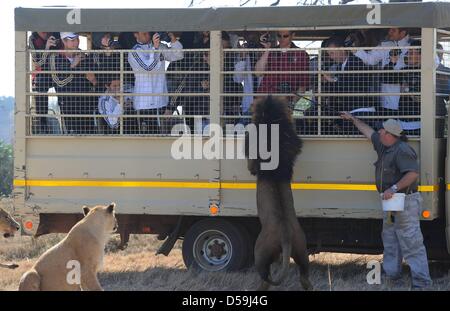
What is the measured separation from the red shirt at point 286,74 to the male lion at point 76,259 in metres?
2.33

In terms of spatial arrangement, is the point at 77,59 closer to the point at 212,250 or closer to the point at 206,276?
the point at 212,250

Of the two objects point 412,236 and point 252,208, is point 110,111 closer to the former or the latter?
point 252,208

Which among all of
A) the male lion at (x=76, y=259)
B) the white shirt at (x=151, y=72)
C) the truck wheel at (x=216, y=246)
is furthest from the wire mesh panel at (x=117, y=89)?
the male lion at (x=76, y=259)

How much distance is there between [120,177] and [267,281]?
203cm

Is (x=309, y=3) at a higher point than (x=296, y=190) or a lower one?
higher

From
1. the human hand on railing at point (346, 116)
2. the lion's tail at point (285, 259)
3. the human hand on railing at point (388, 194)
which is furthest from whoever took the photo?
the human hand on railing at point (346, 116)

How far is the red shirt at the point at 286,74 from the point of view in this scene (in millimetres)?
8898

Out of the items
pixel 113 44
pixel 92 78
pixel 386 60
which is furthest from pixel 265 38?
pixel 92 78

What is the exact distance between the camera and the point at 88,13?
904 centimetres

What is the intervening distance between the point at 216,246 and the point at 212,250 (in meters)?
0.06

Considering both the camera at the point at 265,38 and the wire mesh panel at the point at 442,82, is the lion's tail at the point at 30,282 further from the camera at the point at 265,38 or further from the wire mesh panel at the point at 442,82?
the wire mesh panel at the point at 442,82

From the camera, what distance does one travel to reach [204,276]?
8.93 metres
